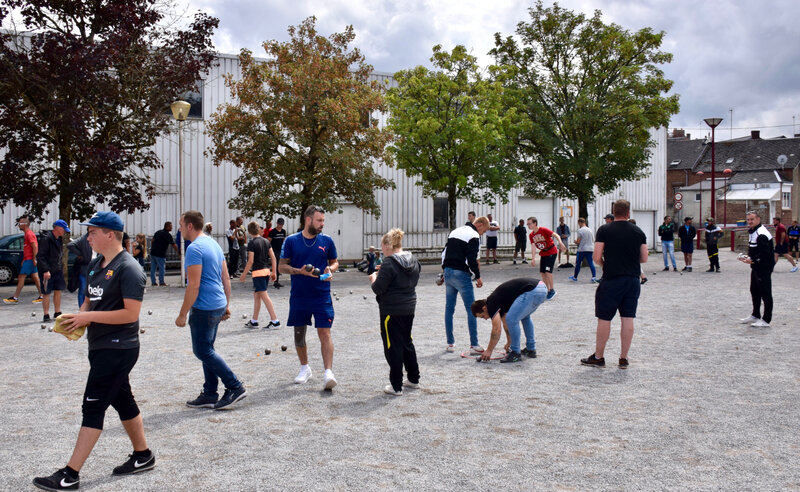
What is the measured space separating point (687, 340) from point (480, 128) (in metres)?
15.8

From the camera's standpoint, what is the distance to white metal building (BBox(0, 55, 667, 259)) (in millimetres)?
26797

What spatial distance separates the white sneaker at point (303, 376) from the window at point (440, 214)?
25.9 metres

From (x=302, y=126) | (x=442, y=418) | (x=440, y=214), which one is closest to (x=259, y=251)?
(x=442, y=418)

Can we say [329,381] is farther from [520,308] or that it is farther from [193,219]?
[520,308]

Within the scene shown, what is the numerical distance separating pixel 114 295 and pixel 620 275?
5.69m

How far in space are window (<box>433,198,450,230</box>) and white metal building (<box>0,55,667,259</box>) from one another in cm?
5

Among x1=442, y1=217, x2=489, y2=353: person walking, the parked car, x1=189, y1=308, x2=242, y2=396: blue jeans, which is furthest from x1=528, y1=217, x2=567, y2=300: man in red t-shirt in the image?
the parked car

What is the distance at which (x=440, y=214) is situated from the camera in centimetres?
3344

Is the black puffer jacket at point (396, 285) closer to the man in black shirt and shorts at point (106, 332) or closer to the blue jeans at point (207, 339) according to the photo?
the blue jeans at point (207, 339)

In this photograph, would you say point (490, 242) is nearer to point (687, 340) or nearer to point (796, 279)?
point (796, 279)

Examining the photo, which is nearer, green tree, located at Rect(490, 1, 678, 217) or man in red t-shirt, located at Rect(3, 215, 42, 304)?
man in red t-shirt, located at Rect(3, 215, 42, 304)

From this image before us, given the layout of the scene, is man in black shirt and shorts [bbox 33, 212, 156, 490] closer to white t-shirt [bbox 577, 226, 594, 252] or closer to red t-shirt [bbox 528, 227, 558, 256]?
red t-shirt [bbox 528, 227, 558, 256]

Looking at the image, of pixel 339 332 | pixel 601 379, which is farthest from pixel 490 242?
pixel 601 379

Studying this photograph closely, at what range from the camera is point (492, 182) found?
2627cm
